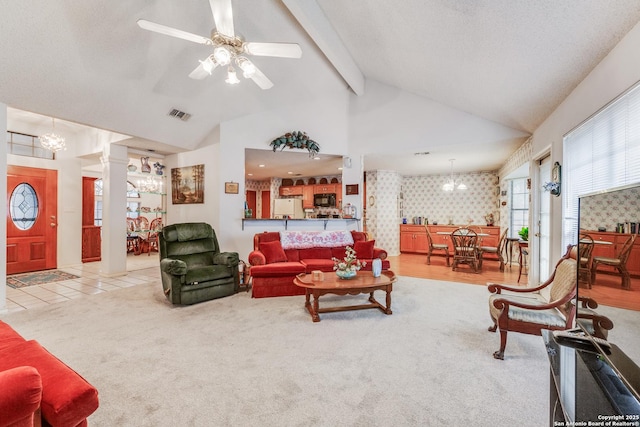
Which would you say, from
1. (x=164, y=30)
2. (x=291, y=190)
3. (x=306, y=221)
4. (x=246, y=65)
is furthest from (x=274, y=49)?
(x=291, y=190)

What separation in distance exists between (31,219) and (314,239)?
5.71 m

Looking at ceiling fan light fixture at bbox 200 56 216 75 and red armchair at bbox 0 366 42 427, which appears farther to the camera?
ceiling fan light fixture at bbox 200 56 216 75

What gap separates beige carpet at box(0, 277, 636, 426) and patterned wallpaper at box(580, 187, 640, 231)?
1143mm

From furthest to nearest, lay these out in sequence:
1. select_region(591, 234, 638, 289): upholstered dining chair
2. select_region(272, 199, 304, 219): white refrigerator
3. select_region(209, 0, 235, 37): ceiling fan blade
Answer: 1. select_region(272, 199, 304, 219): white refrigerator
2. select_region(209, 0, 235, 37): ceiling fan blade
3. select_region(591, 234, 638, 289): upholstered dining chair

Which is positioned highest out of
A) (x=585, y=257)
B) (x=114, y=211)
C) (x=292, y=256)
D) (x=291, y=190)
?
(x=291, y=190)

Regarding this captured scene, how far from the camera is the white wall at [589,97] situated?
190 centimetres

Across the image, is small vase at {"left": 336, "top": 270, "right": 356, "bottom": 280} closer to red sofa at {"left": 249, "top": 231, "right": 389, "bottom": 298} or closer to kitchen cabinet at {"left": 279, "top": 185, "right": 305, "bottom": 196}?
red sofa at {"left": 249, "top": 231, "right": 389, "bottom": 298}

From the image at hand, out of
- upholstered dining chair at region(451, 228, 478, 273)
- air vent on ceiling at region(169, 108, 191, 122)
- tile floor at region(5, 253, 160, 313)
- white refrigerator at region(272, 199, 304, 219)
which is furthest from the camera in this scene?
white refrigerator at region(272, 199, 304, 219)

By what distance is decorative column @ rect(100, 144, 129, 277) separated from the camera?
4.93 m

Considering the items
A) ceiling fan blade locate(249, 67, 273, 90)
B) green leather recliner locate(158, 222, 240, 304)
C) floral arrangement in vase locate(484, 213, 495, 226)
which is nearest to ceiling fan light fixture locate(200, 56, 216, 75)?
ceiling fan blade locate(249, 67, 273, 90)

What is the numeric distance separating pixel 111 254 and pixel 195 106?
3.10 meters

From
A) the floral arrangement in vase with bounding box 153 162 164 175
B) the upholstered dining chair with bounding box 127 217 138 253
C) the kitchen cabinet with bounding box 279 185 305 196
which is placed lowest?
the upholstered dining chair with bounding box 127 217 138 253

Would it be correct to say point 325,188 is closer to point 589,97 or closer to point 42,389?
point 589,97

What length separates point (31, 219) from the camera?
17.8 feet
